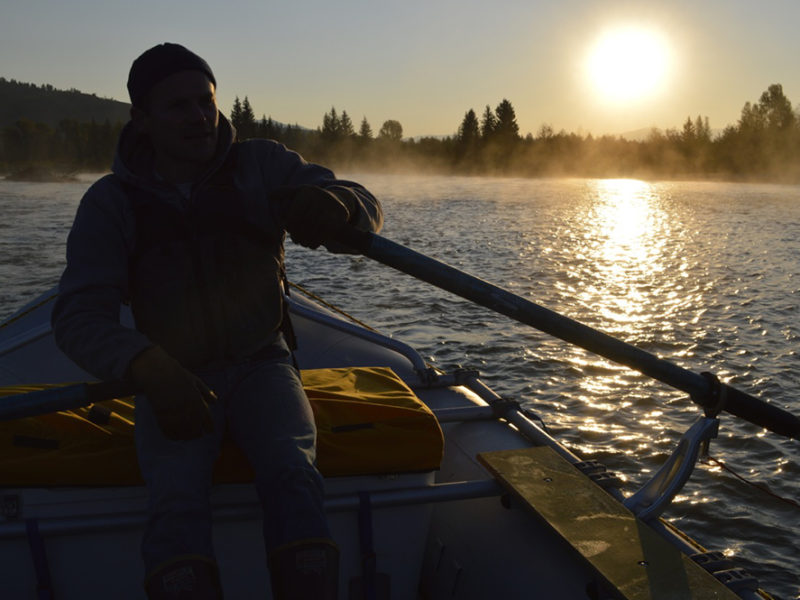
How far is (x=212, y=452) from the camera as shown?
7.12 feet

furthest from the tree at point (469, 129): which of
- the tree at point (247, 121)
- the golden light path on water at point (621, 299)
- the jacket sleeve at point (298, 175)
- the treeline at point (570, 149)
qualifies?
the jacket sleeve at point (298, 175)

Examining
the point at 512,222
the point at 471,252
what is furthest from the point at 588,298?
the point at 512,222

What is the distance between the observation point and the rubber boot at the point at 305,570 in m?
1.80

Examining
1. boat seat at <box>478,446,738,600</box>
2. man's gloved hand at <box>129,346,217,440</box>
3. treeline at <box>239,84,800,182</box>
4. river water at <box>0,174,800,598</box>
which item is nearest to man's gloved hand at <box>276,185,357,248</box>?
man's gloved hand at <box>129,346,217,440</box>

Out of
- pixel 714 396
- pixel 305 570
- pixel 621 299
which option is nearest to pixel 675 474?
pixel 714 396

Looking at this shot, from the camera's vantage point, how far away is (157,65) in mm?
2381

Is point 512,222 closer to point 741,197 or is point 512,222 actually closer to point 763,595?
point 741,197

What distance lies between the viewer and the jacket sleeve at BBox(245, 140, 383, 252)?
2.47 metres

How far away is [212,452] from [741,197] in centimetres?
4745

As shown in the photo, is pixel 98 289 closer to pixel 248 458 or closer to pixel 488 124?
pixel 248 458

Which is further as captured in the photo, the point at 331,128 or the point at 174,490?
→ the point at 331,128

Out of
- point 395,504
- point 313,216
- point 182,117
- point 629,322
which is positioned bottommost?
point 629,322

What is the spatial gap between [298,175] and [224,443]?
3.32 ft

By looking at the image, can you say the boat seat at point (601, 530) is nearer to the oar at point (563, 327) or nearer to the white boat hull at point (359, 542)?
the white boat hull at point (359, 542)
